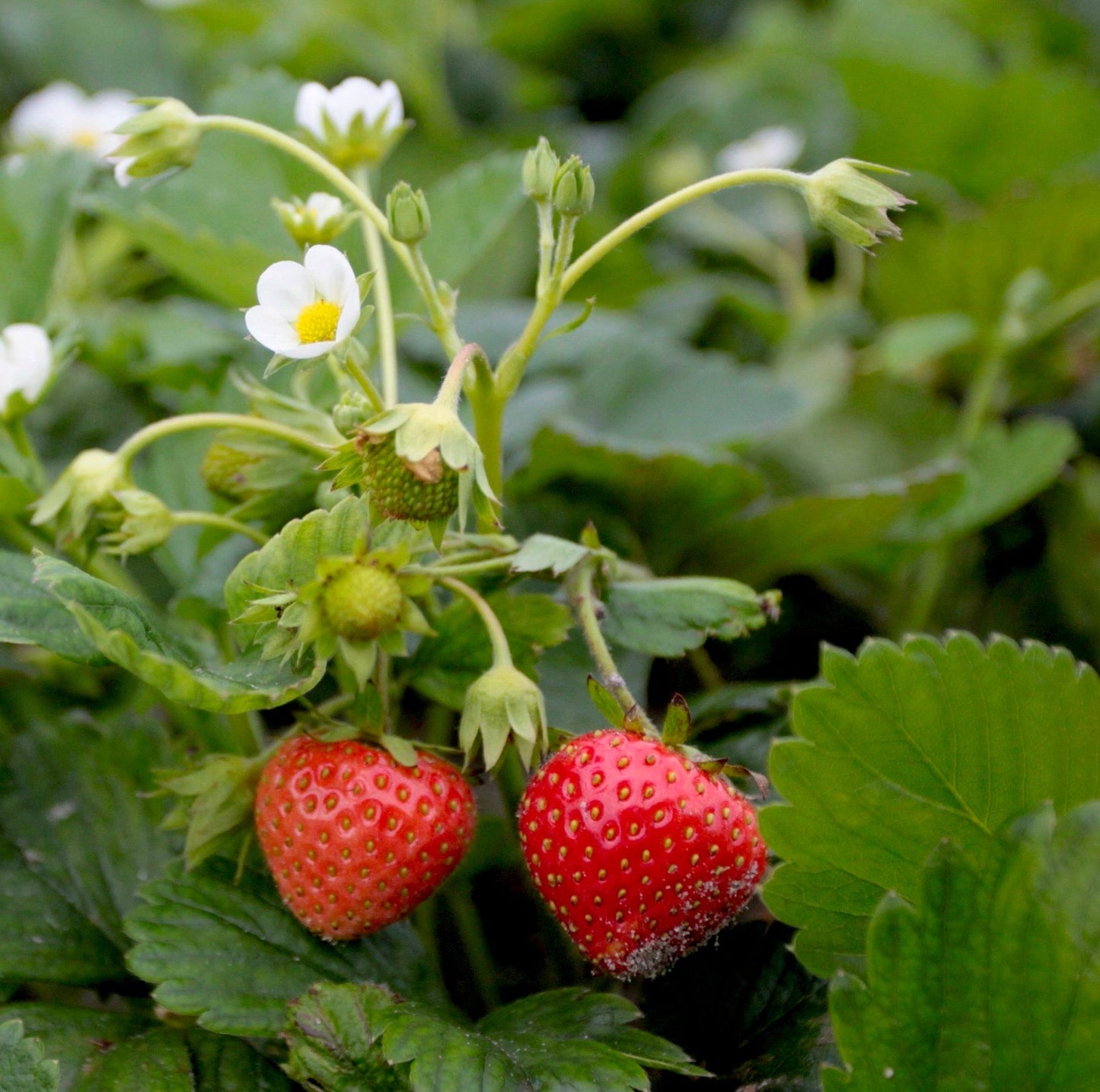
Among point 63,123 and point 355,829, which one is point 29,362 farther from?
point 63,123

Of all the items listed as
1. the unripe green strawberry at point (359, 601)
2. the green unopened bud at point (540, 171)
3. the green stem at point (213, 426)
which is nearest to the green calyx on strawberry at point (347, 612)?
the unripe green strawberry at point (359, 601)

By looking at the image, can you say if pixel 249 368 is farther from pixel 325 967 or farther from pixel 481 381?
pixel 325 967

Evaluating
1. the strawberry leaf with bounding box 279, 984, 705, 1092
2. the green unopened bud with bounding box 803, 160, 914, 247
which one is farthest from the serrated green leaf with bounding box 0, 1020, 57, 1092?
the green unopened bud with bounding box 803, 160, 914, 247

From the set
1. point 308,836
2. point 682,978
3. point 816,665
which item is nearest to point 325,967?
point 308,836

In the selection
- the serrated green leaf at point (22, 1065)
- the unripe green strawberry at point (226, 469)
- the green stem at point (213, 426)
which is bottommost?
the serrated green leaf at point (22, 1065)

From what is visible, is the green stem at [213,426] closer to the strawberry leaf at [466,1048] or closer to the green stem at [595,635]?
the green stem at [595,635]

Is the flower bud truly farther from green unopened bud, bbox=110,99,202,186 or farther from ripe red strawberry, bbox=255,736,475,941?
ripe red strawberry, bbox=255,736,475,941

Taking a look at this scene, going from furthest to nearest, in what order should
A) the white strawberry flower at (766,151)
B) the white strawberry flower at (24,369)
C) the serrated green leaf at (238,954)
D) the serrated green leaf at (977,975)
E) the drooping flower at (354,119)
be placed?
1. the white strawberry flower at (766,151)
2. the drooping flower at (354,119)
3. the white strawberry flower at (24,369)
4. the serrated green leaf at (238,954)
5. the serrated green leaf at (977,975)
